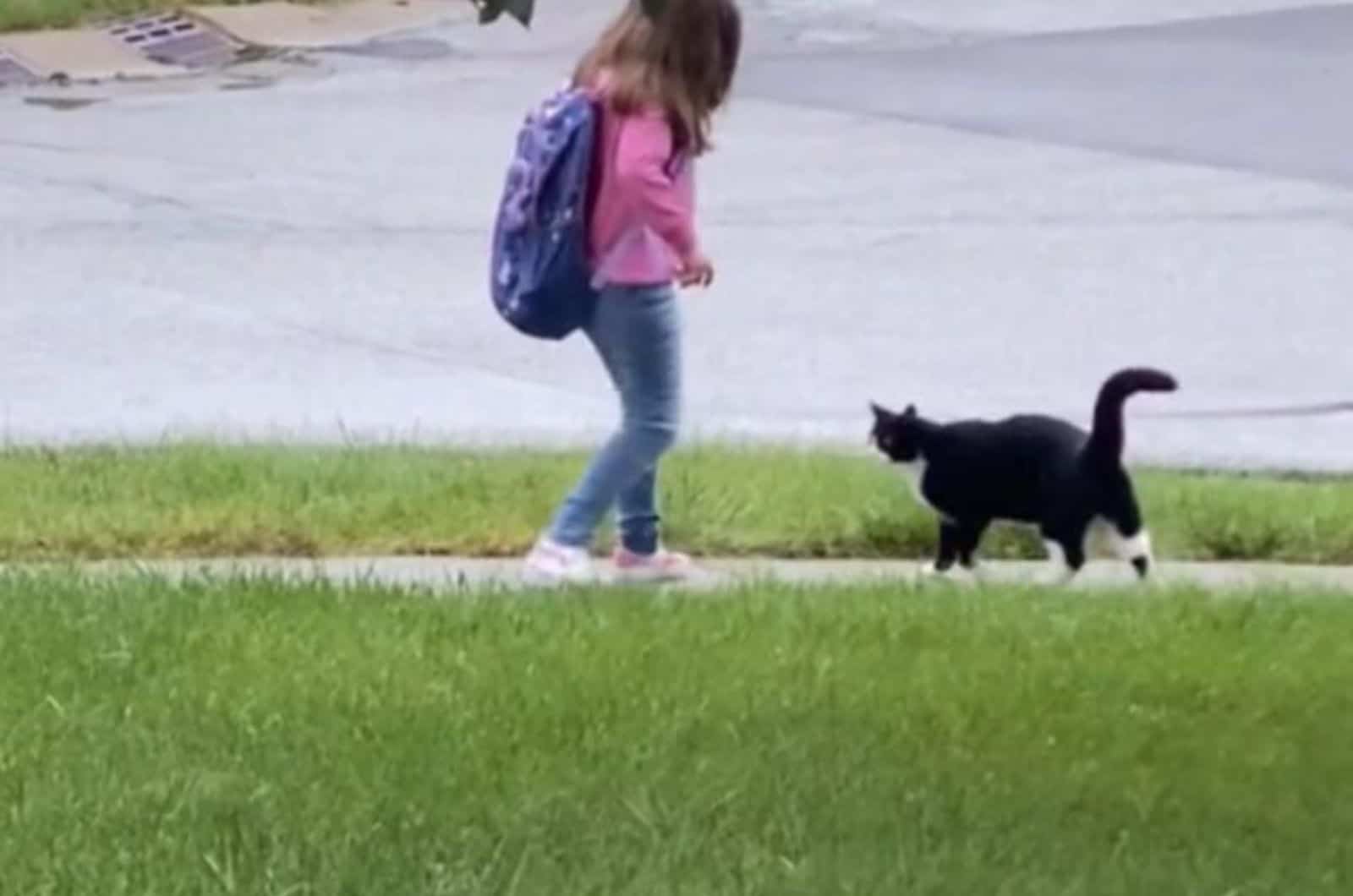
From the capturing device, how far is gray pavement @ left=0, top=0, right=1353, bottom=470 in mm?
10406

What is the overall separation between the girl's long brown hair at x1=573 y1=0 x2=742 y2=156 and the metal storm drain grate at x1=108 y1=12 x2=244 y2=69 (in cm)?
1159

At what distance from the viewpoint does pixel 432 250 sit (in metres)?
13.0

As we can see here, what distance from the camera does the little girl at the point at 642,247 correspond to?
702 centimetres

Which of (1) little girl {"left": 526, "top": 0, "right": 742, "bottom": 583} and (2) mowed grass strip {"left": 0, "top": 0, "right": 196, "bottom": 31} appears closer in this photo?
(1) little girl {"left": 526, "top": 0, "right": 742, "bottom": 583}

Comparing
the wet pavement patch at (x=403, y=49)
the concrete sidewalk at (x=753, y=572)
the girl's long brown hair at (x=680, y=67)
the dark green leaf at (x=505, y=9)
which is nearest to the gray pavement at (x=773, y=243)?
the wet pavement patch at (x=403, y=49)

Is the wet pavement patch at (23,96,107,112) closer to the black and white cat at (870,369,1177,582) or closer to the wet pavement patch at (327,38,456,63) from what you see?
the wet pavement patch at (327,38,456,63)

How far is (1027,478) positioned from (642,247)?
97 centimetres

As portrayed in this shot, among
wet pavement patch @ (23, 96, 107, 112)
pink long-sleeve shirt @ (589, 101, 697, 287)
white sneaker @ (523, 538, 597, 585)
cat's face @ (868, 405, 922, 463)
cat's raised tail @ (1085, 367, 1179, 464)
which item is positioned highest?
pink long-sleeve shirt @ (589, 101, 697, 287)

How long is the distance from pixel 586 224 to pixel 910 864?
267 cm

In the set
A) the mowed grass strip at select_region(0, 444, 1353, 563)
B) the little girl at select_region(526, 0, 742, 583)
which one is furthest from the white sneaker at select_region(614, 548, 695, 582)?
the mowed grass strip at select_region(0, 444, 1353, 563)

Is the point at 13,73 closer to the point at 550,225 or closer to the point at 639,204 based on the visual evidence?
the point at 550,225

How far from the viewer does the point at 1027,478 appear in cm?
696

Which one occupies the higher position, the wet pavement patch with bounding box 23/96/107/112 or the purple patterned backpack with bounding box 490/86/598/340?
the purple patterned backpack with bounding box 490/86/598/340

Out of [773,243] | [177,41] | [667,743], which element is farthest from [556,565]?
[177,41]
